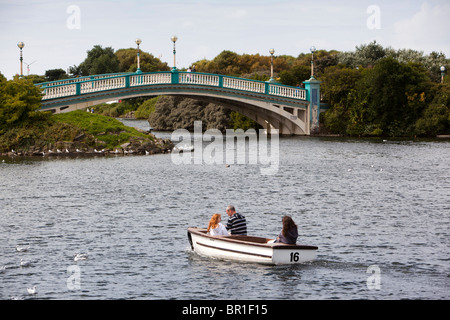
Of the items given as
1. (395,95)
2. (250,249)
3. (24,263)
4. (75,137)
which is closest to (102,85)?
(75,137)

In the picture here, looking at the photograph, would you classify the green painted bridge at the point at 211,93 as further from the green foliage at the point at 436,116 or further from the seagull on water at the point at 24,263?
the seagull on water at the point at 24,263

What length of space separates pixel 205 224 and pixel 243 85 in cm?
4661

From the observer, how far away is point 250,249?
2303 cm

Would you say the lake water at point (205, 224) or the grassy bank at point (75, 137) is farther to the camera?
the grassy bank at point (75, 137)

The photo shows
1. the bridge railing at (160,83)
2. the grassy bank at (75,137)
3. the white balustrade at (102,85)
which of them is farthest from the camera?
the white balustrade at (102,85)

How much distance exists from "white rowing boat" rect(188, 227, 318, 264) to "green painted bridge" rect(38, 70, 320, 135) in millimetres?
38915

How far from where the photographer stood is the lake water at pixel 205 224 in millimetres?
20898

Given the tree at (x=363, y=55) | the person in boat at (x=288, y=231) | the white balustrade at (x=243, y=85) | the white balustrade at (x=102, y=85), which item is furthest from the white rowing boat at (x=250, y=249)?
the tree at (x=363, y=55)

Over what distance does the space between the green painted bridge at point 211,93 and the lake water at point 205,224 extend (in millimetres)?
11012

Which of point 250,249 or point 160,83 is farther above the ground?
point 160,83

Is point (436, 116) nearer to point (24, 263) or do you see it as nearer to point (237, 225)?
point (237, 225)

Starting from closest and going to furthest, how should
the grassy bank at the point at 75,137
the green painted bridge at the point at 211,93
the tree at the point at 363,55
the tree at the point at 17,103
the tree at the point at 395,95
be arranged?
the grassy bank at the point at 75,137 → the tree at the point at 17,103 → the green painted bridge at the point at 211,93 → the tree at the point at 395,95 → the tree at the point at 363,55

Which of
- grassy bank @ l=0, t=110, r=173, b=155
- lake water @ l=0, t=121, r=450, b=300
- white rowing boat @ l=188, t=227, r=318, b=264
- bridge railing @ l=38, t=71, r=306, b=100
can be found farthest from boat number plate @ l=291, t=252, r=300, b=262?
bridge railing @ l=38, t=71, r=306, b=100

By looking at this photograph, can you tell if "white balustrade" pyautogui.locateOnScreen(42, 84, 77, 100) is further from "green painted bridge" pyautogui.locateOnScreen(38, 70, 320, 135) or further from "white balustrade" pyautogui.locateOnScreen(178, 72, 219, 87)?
"white balustrade" pyautogui.locateOnScreen(178, 72, 219, 87)
